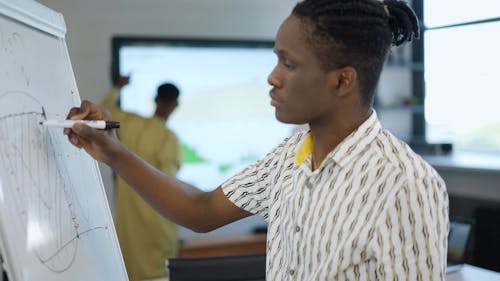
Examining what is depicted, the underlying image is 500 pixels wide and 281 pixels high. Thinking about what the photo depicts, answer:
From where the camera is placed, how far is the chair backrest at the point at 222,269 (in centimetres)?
141

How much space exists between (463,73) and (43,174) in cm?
368

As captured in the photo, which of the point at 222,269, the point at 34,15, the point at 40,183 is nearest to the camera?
the point at 40,183

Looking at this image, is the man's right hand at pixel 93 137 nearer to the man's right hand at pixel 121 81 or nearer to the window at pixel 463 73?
the man's right hand at pixel 121 81

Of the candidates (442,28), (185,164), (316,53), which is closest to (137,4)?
(185,164)

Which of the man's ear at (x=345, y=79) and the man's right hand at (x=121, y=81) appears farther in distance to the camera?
the man's right hand at (x=121, y=81)

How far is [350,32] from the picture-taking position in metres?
0.94

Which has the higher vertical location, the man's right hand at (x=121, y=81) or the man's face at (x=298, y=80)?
the man's right hand at (x=121, y=81)

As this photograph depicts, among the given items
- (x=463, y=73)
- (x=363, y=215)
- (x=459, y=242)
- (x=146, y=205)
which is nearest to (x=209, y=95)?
(x=146, y=205)

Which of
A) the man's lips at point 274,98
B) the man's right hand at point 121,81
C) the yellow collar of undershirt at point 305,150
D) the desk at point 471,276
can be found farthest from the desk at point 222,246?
the man's lips at point 274,98

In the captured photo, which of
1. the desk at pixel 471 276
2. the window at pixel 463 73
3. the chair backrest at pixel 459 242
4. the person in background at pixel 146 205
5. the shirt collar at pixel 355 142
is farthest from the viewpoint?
the window at pixel 463 73

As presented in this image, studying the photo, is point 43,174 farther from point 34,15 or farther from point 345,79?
point 345,79

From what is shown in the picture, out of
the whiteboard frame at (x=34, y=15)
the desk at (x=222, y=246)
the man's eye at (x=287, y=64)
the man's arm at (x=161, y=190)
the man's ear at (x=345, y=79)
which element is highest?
the whiteboard frame at (x=34, y=15)

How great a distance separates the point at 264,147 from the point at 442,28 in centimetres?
168

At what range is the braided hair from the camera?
941mm
